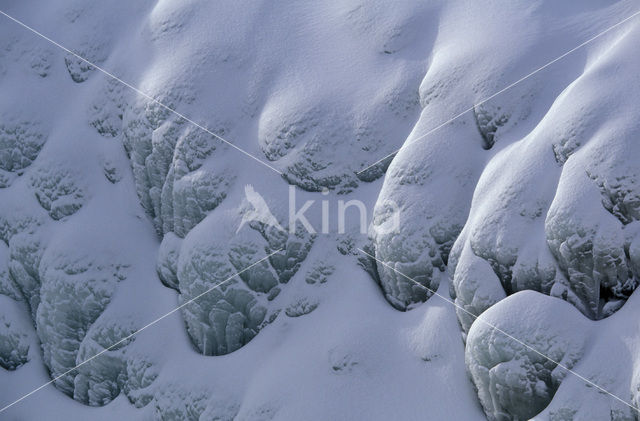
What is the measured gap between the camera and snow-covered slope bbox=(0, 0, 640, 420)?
7.72 m

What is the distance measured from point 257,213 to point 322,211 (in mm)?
634

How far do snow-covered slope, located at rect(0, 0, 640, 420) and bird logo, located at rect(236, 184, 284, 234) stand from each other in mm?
44

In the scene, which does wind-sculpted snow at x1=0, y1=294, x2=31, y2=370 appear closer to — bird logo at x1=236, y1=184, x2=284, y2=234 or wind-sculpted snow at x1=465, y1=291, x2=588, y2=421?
bird logo at x1=236, y1=184, x2=284, y2=234

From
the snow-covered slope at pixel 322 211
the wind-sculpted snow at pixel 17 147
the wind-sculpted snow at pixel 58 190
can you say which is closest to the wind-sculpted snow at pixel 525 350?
the snow-covered slope at pixel 322 211

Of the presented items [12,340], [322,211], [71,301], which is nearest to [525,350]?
[322,211]

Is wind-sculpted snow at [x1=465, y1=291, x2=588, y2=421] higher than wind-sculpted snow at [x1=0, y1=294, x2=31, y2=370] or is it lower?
higher

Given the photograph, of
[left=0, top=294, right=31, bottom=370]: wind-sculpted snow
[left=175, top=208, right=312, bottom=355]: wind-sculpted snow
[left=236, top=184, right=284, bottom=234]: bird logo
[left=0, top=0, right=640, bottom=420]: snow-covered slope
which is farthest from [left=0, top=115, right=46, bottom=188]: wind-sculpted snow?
[left=236, top=184, right=284, bottom=234]: bird logo

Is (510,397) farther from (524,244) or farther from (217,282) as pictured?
(217,282)

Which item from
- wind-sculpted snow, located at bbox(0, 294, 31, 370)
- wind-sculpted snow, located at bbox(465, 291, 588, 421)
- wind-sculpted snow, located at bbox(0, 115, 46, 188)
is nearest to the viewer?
wind-sculpted snow, located at bbox(465, 291, 588, 421)

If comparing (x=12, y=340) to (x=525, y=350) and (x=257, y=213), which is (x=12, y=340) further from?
(x=525, y=350)

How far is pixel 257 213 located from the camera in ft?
31.8

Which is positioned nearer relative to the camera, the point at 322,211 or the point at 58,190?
the point at 322,211

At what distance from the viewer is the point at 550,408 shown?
745cm

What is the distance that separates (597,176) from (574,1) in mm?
2350
